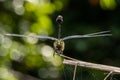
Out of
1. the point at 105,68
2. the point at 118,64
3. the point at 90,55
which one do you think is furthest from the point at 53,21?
the point at 105,68

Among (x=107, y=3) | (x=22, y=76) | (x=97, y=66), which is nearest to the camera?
(x=97, y=66)

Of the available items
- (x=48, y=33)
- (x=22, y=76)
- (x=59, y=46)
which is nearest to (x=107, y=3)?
(x=48, y=33)

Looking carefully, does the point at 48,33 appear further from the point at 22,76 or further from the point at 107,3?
the point at 107,3

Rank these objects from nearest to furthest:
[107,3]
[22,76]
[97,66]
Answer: [97,66]
[107,3]
[22,76]

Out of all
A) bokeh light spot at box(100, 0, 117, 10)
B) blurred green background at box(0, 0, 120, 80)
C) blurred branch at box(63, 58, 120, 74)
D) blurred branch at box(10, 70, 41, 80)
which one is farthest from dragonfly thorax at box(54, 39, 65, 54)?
blurred branch at box(10, 70, 41, 80)

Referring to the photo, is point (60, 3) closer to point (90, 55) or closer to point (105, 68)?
point (90, 55)

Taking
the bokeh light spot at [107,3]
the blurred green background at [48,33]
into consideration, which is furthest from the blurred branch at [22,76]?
the bokeh light spot at [107,3]

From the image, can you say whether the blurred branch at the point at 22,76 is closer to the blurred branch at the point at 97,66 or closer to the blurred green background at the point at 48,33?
the blurred green background at the point at 48,33

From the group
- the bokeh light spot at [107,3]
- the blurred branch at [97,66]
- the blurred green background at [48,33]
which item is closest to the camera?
the blurred branch at [97,66]

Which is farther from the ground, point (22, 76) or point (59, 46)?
point (59, 46)
